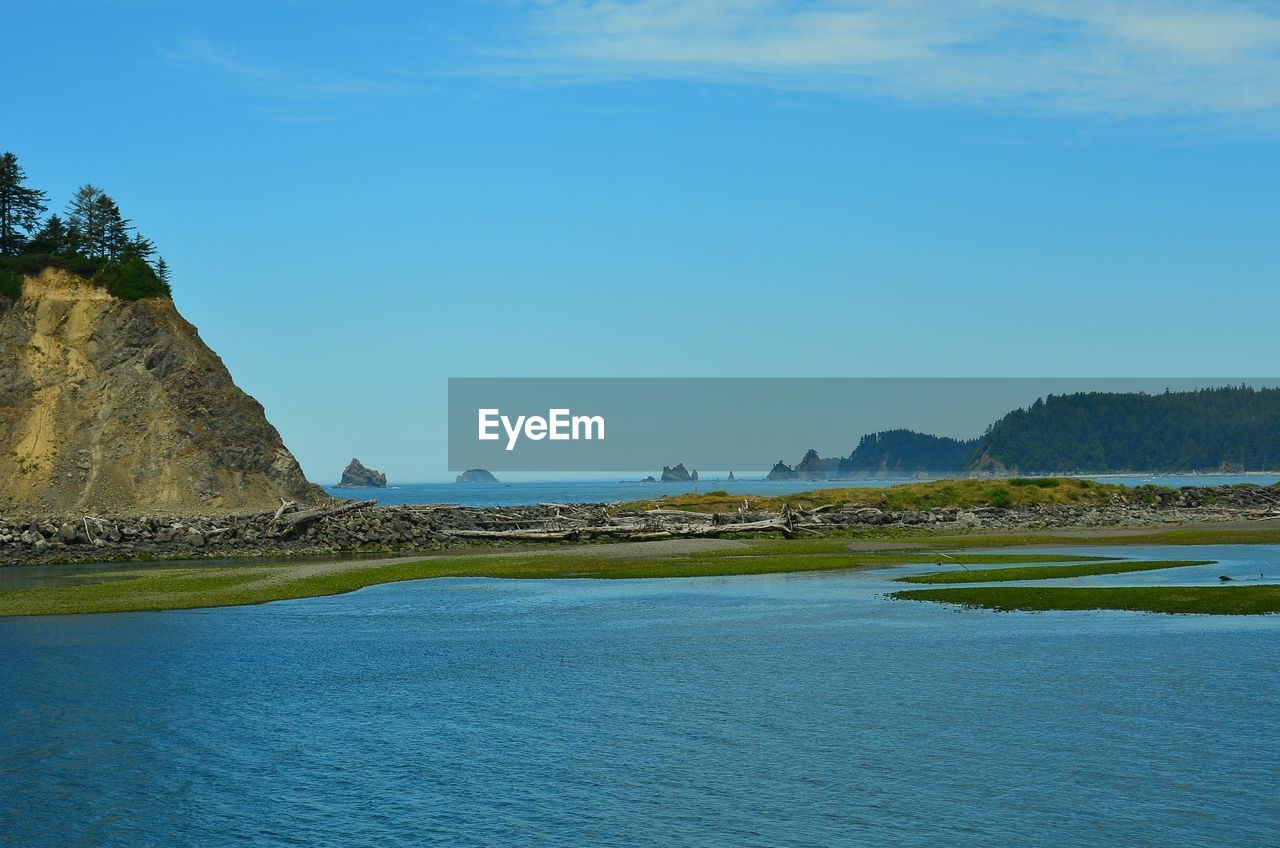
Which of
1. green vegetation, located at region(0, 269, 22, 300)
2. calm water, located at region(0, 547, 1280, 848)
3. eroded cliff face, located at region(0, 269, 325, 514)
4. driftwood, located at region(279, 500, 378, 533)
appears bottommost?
calm water, located at region(0, 547, 1280, 848)

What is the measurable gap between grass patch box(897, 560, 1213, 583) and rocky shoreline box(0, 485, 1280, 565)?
3297 cm

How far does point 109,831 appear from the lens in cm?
1973

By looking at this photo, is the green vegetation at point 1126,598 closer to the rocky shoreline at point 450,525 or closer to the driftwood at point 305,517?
the rocky shoreline at point 450,525

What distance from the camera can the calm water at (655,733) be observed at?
19562mm

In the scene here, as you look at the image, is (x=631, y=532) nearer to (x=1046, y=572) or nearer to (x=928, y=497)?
(x=928, y=497)

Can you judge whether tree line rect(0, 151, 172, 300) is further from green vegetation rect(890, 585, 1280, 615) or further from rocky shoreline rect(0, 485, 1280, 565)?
green vegetation rect(890, 585, 1280, 615)

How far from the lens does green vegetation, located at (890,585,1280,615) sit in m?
41.3

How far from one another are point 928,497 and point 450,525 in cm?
4844

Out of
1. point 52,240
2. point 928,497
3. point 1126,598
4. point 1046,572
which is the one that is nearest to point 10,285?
point 52,240

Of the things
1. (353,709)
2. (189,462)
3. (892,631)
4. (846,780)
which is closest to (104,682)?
(353,709)

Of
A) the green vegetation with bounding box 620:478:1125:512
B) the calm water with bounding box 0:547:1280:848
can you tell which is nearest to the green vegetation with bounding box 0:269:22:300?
the green vegetation with bounding box 620:478:1125:512

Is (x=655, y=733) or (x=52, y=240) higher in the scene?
(x=52, y=240)

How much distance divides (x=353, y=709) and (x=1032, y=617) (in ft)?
80.5

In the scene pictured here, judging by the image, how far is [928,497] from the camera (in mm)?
116438
